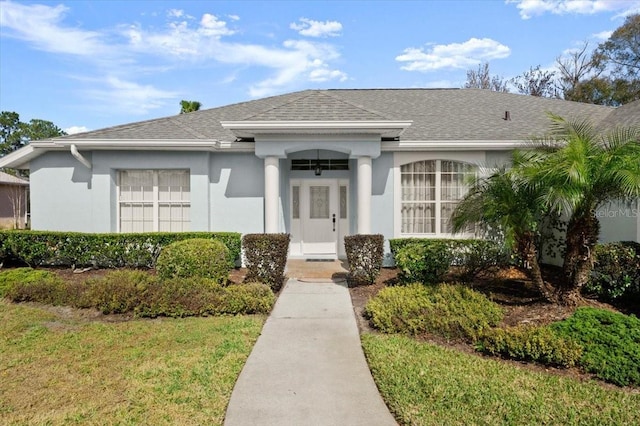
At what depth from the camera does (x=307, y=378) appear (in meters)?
4.49

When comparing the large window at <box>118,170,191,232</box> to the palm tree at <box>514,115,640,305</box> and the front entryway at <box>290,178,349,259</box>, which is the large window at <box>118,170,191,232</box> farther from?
the palm tree at <box>514,115,640,305</box>

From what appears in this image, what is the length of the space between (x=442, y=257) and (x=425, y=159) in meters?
3.98

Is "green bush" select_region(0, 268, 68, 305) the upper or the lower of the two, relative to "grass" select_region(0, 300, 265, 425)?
upper

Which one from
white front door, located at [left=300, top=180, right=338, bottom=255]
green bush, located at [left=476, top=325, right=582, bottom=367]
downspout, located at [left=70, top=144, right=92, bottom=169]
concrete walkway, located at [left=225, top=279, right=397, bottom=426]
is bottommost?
concrete walkway, located at [left=225, top=279, right=397, bottom=426]

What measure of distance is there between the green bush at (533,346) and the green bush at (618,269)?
288cm

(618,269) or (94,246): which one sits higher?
(94,246)

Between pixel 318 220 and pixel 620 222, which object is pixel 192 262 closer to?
pixel 318 220

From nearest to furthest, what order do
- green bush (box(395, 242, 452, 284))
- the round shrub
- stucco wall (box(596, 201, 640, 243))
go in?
the round shrub
green bush (box(395, 242, 452, 284))
stucco wall (box(596, 201, 640, 243))

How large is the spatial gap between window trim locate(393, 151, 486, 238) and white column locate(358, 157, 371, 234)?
1238mm

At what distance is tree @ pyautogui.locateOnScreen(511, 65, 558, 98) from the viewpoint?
1230 inches

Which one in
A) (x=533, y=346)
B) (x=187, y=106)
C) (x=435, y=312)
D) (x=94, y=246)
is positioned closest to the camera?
(x=533, y=346)

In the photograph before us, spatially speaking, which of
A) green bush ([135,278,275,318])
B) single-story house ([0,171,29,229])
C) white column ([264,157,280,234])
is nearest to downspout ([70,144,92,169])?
white column ([264,157,280,234])

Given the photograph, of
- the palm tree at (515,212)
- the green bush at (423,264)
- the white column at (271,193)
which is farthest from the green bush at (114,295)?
the palm tree at (515,212)

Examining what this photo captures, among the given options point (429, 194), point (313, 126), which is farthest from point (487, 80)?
point (313, 126)
